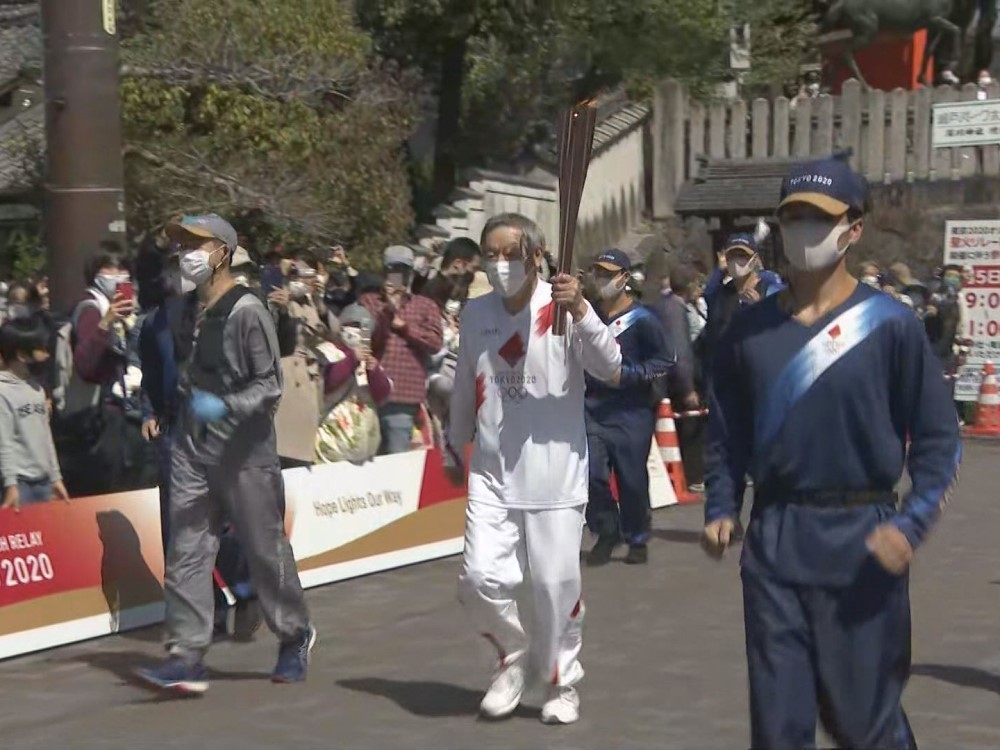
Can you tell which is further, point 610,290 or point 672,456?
point 672,456

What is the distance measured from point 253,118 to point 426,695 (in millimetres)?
12515

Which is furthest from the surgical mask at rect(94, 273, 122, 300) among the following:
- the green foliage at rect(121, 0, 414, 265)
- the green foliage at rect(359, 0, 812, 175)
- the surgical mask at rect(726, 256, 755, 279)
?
the green foliage at rect(359, 0, 812, 175)

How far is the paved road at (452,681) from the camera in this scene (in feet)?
24.0

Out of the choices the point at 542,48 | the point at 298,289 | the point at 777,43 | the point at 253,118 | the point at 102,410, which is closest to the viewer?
the point at 102,410

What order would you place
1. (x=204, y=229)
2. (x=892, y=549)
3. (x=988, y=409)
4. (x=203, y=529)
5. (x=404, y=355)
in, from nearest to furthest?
1. (x=892, y=549)
2. (x=204, y=229)
3. (x=203, y=529)
4. (x=404, y=355)
5. (x=988, y=409)

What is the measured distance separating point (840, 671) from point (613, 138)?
21.5 m

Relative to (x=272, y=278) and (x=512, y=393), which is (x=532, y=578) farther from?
(x=272, y=278)

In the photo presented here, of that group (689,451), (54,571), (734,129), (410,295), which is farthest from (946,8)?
(54,571)

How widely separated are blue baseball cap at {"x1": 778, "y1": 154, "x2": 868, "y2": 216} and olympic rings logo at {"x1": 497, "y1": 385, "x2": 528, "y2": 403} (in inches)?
91.7

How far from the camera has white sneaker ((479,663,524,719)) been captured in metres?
7.43

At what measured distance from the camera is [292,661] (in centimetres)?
824

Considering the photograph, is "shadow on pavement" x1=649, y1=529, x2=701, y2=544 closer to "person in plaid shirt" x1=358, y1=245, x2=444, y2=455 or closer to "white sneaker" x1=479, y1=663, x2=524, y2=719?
"person in plaid shirt" x1=358, y1=245, x2=444, y2=455

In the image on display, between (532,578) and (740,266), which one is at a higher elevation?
(740,266)

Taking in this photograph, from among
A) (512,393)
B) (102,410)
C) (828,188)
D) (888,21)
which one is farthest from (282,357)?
(888,21)
